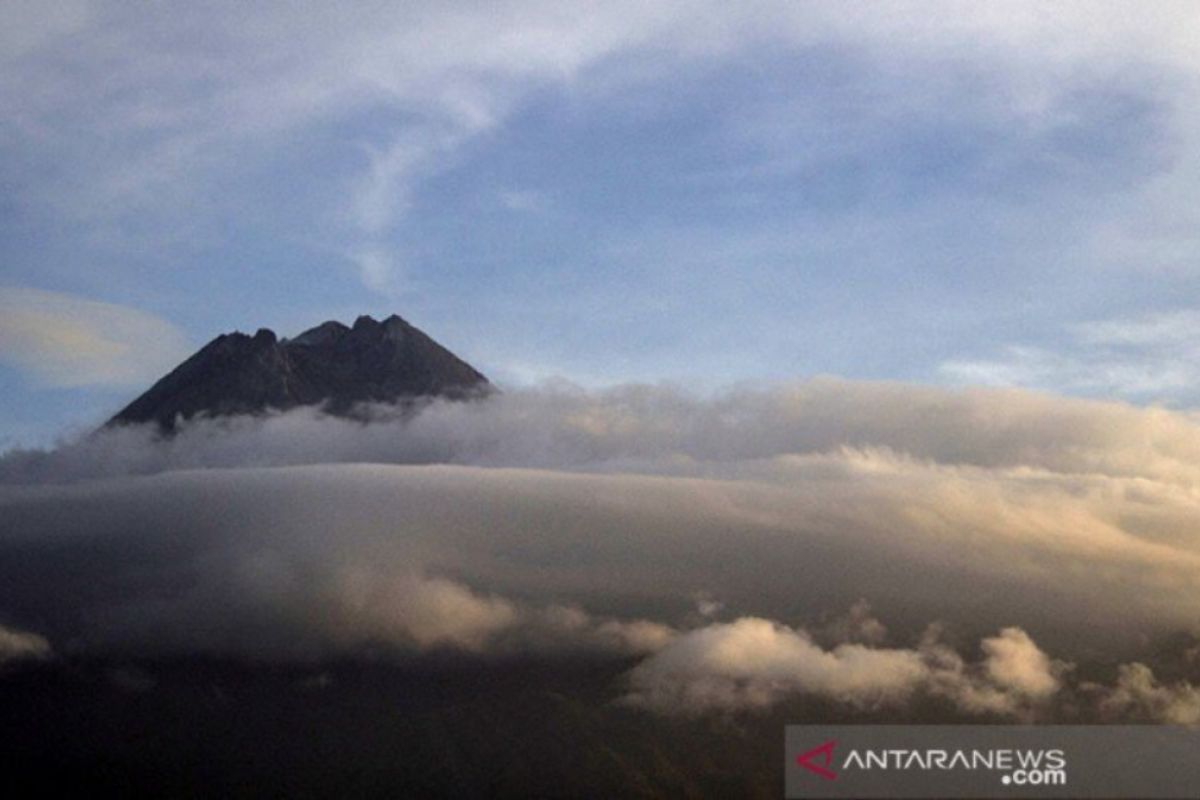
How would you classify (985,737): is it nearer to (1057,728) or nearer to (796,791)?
(1057,728)

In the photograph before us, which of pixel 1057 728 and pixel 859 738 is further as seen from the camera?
pixel 1057 728

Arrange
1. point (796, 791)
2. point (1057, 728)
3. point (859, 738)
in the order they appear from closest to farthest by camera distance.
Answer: point (796, 791)
point (859, 738)
point (1057, 728)

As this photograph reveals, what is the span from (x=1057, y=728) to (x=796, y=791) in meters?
53.8

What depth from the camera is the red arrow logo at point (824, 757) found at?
6880 inches

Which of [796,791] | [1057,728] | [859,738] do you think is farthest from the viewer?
[1057,728]

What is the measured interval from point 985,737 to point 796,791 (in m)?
38.1

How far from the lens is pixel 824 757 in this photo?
183 m

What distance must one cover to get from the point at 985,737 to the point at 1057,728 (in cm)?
1575

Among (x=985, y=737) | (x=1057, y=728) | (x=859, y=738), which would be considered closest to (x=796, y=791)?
(x=859, y=738)

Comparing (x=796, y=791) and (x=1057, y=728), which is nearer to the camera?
(x=796, y=791)

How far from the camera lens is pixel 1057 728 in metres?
200

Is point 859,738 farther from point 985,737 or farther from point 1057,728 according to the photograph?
point 1057,728

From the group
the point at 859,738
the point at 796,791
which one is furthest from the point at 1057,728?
the point at 796,791

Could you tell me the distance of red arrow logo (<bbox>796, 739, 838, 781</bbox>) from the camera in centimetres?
17475
